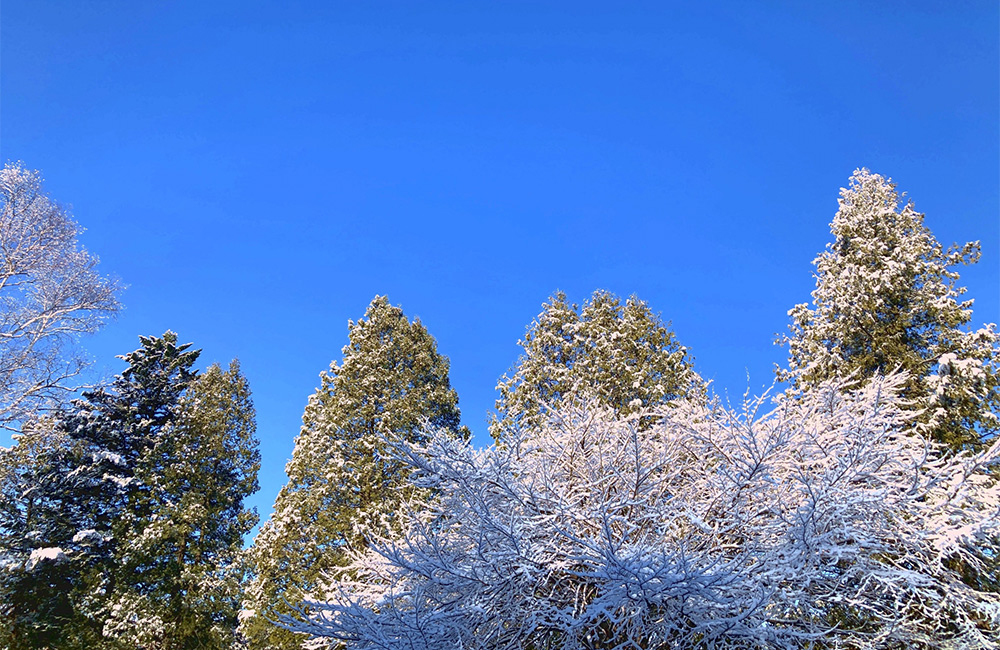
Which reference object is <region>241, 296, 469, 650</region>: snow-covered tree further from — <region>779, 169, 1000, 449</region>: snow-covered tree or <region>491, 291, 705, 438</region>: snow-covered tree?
<region>779, 169, 1000, 449</region>: snow-covered tree

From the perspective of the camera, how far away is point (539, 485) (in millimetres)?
6684

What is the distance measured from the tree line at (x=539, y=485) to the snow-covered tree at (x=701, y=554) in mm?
40

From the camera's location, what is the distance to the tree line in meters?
5.32

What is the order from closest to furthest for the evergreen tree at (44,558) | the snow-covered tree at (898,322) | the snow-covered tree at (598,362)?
the snow-covered tree at (898,322)
the snow-covered tree at (598,362)
the evergreen tree at (44,558)

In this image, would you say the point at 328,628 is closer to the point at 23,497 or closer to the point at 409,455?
the point at 409,455

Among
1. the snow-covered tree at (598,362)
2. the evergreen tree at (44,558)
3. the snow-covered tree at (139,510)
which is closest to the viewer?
the snow-covered tree at (598,362)

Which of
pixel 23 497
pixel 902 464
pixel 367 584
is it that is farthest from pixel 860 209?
pixel 23 497

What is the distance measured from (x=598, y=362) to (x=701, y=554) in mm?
7668

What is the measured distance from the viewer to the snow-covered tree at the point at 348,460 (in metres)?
10.7

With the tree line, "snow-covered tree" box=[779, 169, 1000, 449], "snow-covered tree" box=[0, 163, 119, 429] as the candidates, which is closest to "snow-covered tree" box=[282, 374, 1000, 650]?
the tree line

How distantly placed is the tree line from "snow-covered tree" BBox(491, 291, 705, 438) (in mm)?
62

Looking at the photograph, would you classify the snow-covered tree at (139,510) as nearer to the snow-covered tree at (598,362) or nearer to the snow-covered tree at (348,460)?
the snow-covered tree at (348,460)

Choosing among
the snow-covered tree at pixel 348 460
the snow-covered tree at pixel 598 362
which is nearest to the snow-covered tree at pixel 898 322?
the snow-covered tree at pixel 598 362

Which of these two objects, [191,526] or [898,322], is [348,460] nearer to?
[191,526]
